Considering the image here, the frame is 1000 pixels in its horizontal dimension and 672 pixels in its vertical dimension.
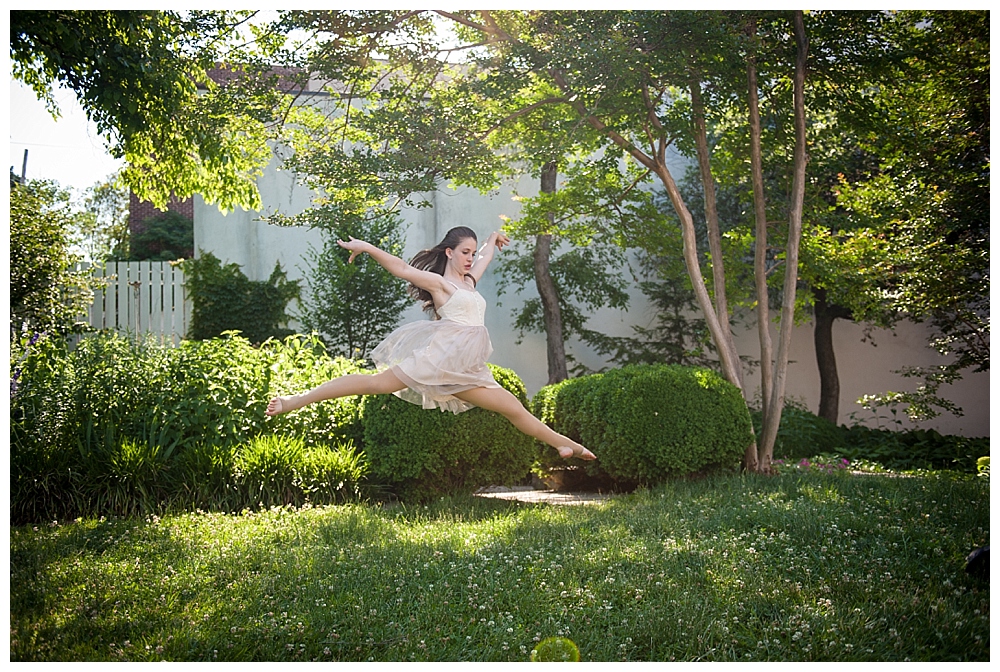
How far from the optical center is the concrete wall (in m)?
9.45

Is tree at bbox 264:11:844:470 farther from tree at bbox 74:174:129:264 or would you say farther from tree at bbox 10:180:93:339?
tree at bbox 74:174:129:264

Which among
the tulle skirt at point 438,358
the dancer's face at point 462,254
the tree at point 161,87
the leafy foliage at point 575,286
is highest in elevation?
the tree at point 161,87

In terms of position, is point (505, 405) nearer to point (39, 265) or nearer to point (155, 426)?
point (155, 426)

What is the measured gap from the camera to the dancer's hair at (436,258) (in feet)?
12.4

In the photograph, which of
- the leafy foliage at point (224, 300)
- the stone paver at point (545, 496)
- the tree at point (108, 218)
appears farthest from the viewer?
the tree at point (108, 218)

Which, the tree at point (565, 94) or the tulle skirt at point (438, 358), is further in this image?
the tree at point (565, 94)

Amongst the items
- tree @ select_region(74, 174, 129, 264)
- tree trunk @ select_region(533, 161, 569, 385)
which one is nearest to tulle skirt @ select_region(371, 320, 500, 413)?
tree trunk @ select_region(533, 161, 569, 385)

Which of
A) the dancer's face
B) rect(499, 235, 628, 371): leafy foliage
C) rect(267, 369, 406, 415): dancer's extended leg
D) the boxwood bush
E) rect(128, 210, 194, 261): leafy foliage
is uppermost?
rect(128, 210, 194, 261): leafy foliage

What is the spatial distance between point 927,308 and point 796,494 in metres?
2.78

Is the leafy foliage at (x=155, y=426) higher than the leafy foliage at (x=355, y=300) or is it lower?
lower

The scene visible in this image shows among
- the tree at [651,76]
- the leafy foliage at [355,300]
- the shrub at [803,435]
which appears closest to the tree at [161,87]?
the tree at [651,76]

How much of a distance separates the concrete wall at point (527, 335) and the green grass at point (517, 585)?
5.57 meters

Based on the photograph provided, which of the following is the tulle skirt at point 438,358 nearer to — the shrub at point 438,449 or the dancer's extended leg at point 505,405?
the dancer's extended leg at point 505,405

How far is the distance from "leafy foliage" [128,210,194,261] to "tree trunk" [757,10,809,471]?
10.4 meters
